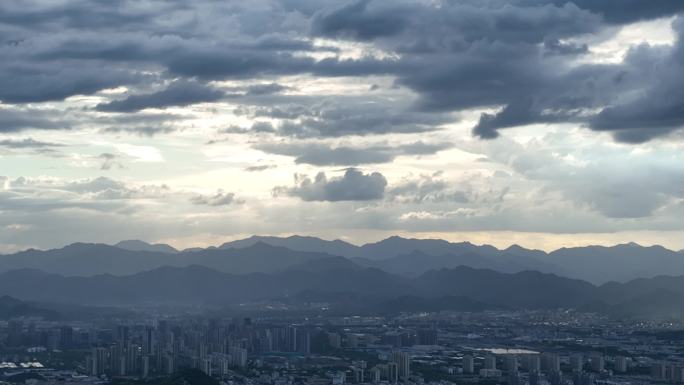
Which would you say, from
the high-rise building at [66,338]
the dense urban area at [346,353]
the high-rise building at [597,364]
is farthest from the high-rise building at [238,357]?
the high-rise building at [597,364]

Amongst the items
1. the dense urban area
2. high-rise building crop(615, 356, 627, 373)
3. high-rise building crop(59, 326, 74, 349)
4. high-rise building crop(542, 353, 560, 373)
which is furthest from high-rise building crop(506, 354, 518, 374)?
high-rise building crop(59, 326, 74, 349)

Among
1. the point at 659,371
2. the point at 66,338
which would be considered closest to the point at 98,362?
the point at 66,338

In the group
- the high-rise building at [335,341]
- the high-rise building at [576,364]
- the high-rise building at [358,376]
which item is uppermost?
the high-rise building at [335,341]

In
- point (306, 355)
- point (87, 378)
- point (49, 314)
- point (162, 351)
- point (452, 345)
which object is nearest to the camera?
point (87, 378)

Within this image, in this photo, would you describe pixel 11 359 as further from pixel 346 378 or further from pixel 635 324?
pixel 635 324

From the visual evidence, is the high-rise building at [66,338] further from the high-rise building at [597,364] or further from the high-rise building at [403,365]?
the high-rise building at [597,364]

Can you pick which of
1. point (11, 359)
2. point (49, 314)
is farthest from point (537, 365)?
point (49, 314)

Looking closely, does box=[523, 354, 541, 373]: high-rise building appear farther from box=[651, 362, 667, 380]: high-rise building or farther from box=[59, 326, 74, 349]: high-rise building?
box=[59, 326, 74, 349]: high-rise building

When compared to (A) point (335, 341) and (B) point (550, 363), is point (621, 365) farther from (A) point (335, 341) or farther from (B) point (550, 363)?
(A) point (335, 341)
